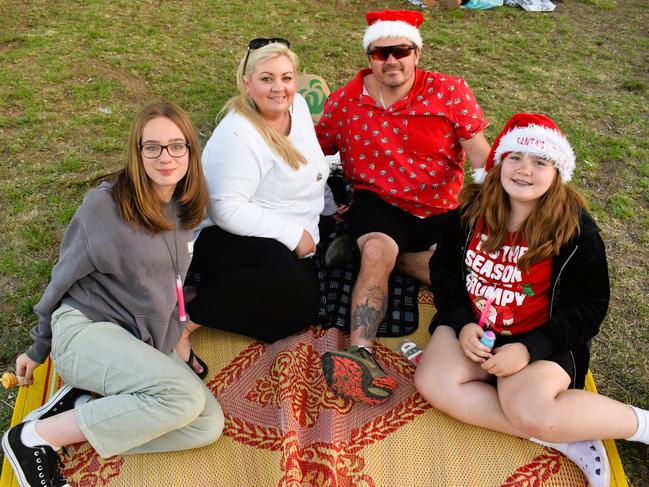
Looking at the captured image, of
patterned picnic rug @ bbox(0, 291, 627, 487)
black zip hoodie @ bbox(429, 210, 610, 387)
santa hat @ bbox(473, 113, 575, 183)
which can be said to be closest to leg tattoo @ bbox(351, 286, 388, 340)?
patterned picnic rug @ bbox(0, 291, 627, 487)

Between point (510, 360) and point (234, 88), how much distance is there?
4490 mm

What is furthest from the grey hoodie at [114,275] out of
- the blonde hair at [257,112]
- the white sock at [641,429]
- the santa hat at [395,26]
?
the white sock at [641,429]

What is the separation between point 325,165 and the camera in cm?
326

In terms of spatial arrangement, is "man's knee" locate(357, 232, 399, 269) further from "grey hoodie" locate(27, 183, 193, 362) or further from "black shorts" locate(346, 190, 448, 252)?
"grey hoodie" locate(27, 183, 193, 362)

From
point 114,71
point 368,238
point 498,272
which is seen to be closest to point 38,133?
point 114,71

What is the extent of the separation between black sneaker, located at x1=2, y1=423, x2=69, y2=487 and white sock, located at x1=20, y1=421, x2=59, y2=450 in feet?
0.04

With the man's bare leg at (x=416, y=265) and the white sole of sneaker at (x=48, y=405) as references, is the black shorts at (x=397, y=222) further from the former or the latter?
the white sole of sneaker at (x=48, y=405)

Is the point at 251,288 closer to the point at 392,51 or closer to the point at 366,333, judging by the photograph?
the point at 366,333

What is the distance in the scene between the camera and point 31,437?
2273 millimetres

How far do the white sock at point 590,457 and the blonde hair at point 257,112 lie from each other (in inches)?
71.4

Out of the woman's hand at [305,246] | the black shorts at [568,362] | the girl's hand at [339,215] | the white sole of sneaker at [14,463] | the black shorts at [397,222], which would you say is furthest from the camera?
the girl's hand at [339,215]

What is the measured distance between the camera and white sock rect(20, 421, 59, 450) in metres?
2.26

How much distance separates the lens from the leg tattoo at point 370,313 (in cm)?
293

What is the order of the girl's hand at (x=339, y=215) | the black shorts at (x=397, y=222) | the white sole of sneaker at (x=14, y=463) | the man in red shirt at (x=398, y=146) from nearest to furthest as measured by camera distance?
the white sole of sneaker at (x=14, y=463) → the man in red shirt at (x=398, y=146) → the black shorts at (x=397, y=222) → the girl's hand at (x=339, y=215)
